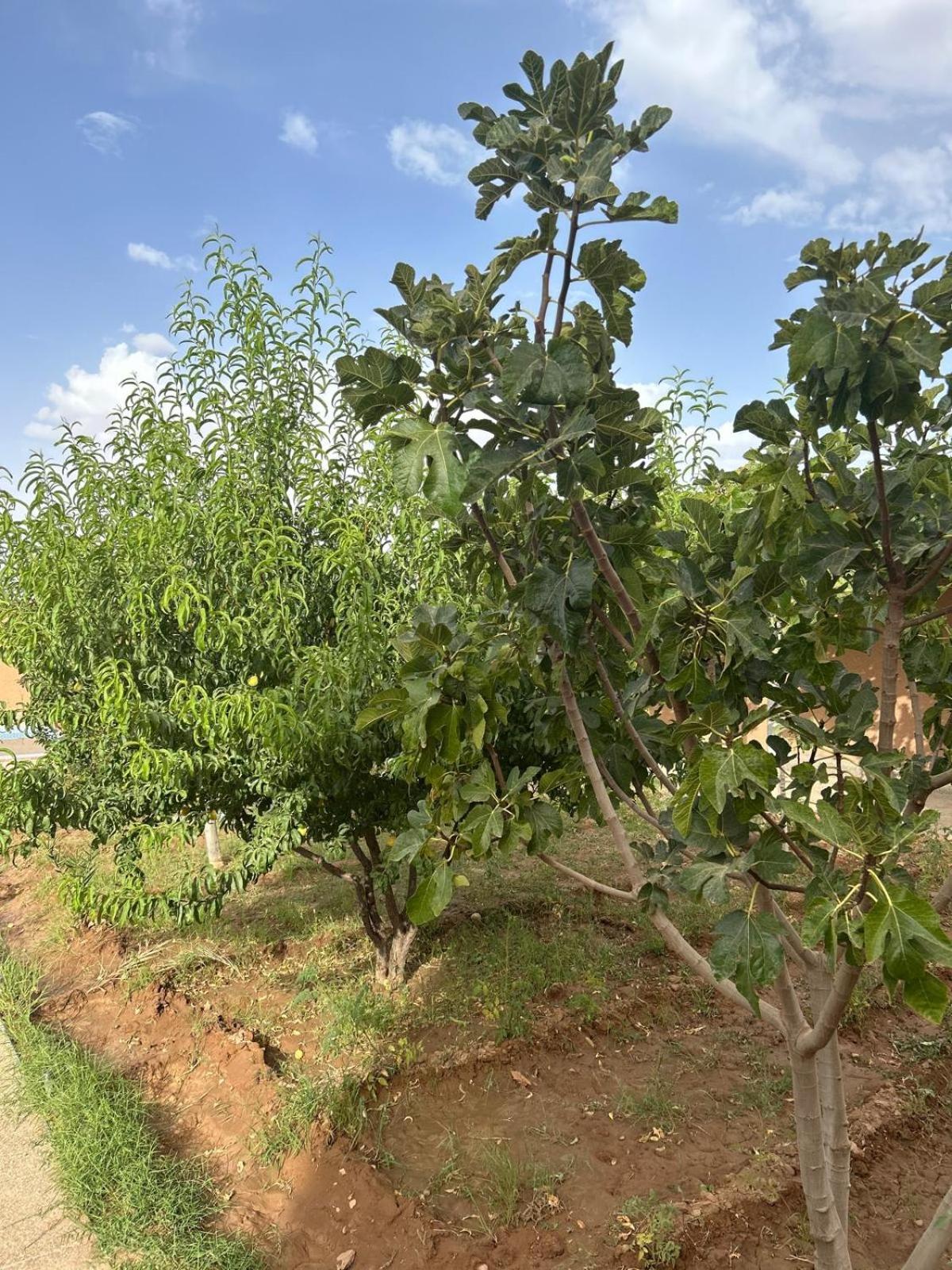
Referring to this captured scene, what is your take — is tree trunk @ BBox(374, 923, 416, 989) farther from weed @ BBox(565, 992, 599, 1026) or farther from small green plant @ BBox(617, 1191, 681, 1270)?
small green plant @ BBox(617, 1191, 681, 1270)

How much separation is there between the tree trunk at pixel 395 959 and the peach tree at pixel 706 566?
9.66 feet

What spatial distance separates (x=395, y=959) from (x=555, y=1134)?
1.59m

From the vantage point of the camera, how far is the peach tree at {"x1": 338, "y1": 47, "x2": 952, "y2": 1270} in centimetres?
149

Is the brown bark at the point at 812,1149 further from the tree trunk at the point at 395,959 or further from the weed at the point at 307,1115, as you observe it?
the tree trunk at the point at 395,959

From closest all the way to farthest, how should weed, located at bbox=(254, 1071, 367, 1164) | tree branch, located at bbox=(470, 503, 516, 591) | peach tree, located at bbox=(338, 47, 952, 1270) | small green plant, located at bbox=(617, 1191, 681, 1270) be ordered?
1. peach tree, located at bbox=(338, 47, 952, 1270)
2. tree branch, located at bbox=(470, 503, 516, 591)
3. small green plant, located at bbox=(617, 1191, 681, 1270)
4. weed, located at bbox=(254, 1071, 367, 1164)

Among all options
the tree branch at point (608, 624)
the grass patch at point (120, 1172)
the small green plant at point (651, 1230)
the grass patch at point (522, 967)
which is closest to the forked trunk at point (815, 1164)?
the small green plant at point (651, 1230)

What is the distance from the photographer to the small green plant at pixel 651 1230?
2795 millimetres

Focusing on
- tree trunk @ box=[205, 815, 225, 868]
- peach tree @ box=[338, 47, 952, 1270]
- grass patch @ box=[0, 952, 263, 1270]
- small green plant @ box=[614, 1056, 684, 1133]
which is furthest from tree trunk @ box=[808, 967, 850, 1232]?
tree trunk @ box=[205, 815, 225, 868]

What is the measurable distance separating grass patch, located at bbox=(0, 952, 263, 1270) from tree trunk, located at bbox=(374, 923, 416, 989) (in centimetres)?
149

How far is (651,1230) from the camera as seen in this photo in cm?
289

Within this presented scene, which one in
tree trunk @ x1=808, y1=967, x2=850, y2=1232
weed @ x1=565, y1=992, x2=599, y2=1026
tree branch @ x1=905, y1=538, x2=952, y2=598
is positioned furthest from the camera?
weed @ x1=565, y1=992, x2=599, y2=1026

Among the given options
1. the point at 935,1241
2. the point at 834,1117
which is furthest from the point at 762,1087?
the point at 935,1241

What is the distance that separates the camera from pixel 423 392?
1.73 metres

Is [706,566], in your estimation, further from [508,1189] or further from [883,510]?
[508,1189]
